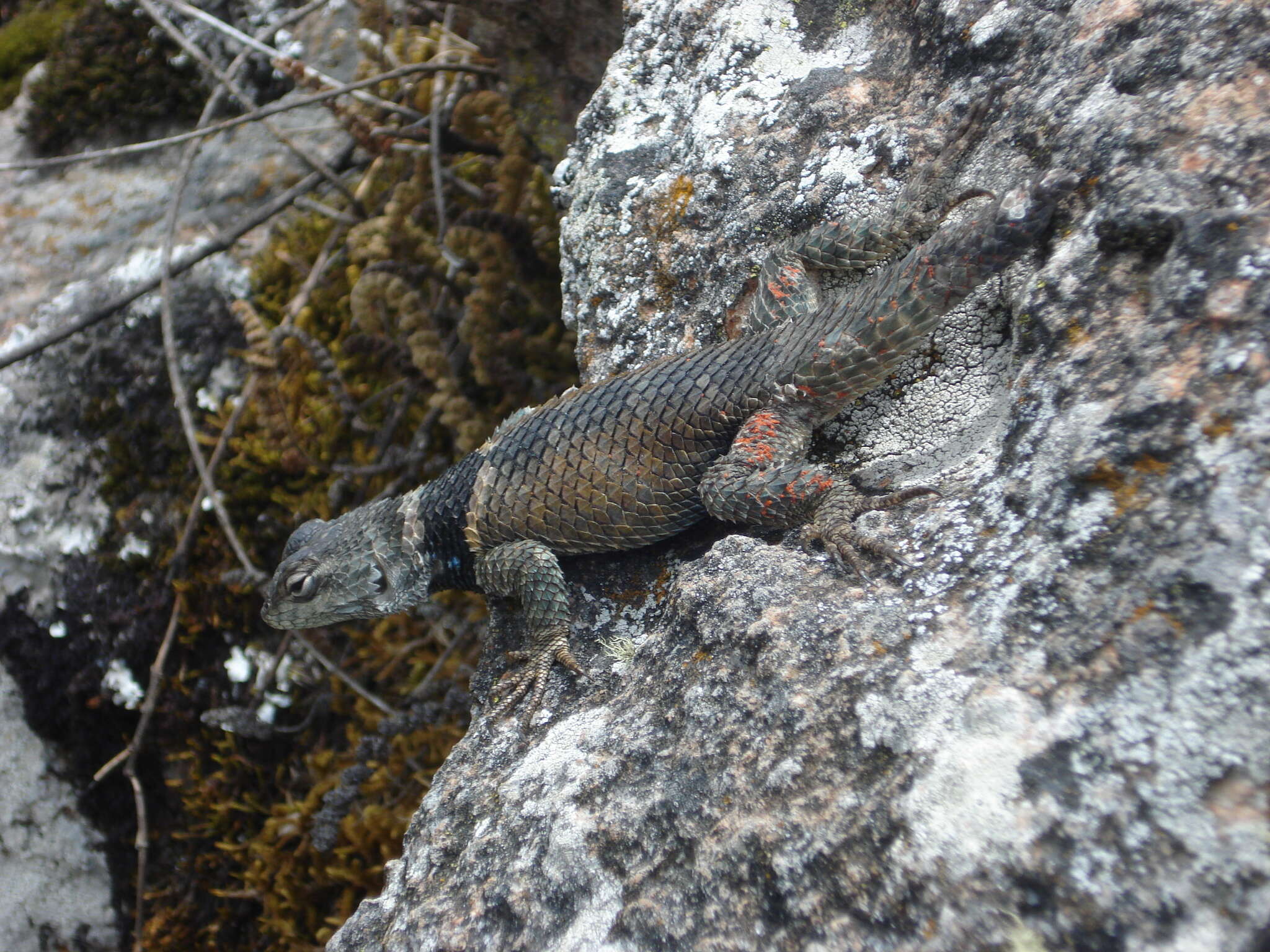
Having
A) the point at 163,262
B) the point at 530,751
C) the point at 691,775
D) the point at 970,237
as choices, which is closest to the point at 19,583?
the point at 163,262

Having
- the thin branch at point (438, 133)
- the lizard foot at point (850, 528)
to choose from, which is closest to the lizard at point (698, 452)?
the lizard foot at point (850, 528)

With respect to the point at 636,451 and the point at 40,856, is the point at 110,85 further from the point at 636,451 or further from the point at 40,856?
the point at 636,451

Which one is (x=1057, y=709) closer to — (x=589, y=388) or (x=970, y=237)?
(x=970, y=237)

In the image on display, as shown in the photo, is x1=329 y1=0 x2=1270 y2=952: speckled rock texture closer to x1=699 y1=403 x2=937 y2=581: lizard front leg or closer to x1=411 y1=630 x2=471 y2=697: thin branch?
x1=699 y1=403 x2=937 y2=581: lizard front leg

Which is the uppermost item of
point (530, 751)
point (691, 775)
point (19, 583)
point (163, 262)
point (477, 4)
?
point (477, 4)

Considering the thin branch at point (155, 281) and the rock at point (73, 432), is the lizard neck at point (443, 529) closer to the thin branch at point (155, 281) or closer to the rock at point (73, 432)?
the rock at point (73, 432)

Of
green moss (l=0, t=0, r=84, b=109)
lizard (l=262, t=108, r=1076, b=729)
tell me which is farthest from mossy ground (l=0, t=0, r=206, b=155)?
lizard (l=262, t=108, r=1076, b=729)
